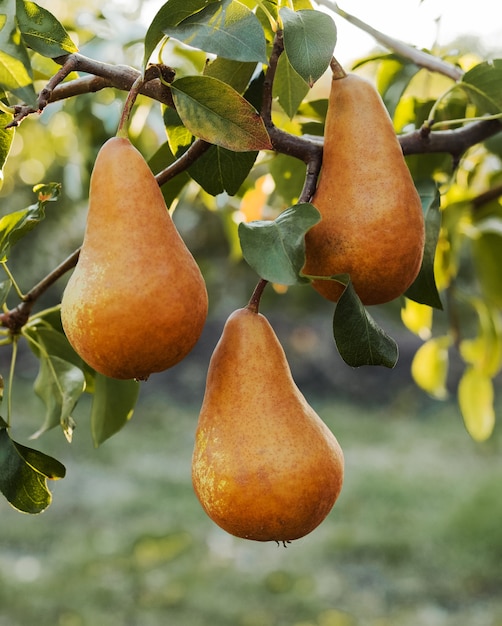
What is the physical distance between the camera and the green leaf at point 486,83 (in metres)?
0.60

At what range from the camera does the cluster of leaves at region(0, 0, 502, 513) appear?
412 mm

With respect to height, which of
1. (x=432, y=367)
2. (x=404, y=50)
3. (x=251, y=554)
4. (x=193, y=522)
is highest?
(x=404, y=50)

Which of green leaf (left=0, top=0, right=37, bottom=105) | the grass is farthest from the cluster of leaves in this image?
the grass

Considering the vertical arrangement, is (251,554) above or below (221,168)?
below

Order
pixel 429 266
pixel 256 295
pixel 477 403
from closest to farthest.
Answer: pixel 256 295 → pixel 429 266 → pixel 477 403

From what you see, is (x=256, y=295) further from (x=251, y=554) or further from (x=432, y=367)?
(x=251, y=554)

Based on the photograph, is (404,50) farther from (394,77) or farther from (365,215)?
(365,215)

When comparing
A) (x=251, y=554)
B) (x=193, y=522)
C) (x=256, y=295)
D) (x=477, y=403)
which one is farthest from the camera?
(x=193, y=522)

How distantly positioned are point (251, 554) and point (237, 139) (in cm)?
248

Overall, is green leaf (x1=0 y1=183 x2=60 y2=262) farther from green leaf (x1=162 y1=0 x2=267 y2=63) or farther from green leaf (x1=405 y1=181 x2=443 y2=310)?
green leaf (x1=405 y1=181 x2=443 y2=310)

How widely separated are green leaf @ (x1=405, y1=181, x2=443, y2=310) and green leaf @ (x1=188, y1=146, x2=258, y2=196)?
138 millimetres

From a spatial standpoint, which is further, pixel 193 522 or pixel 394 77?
pixel 193 522

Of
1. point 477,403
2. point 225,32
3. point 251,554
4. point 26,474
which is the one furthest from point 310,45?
point 251,554

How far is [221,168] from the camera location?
22.1 inches
